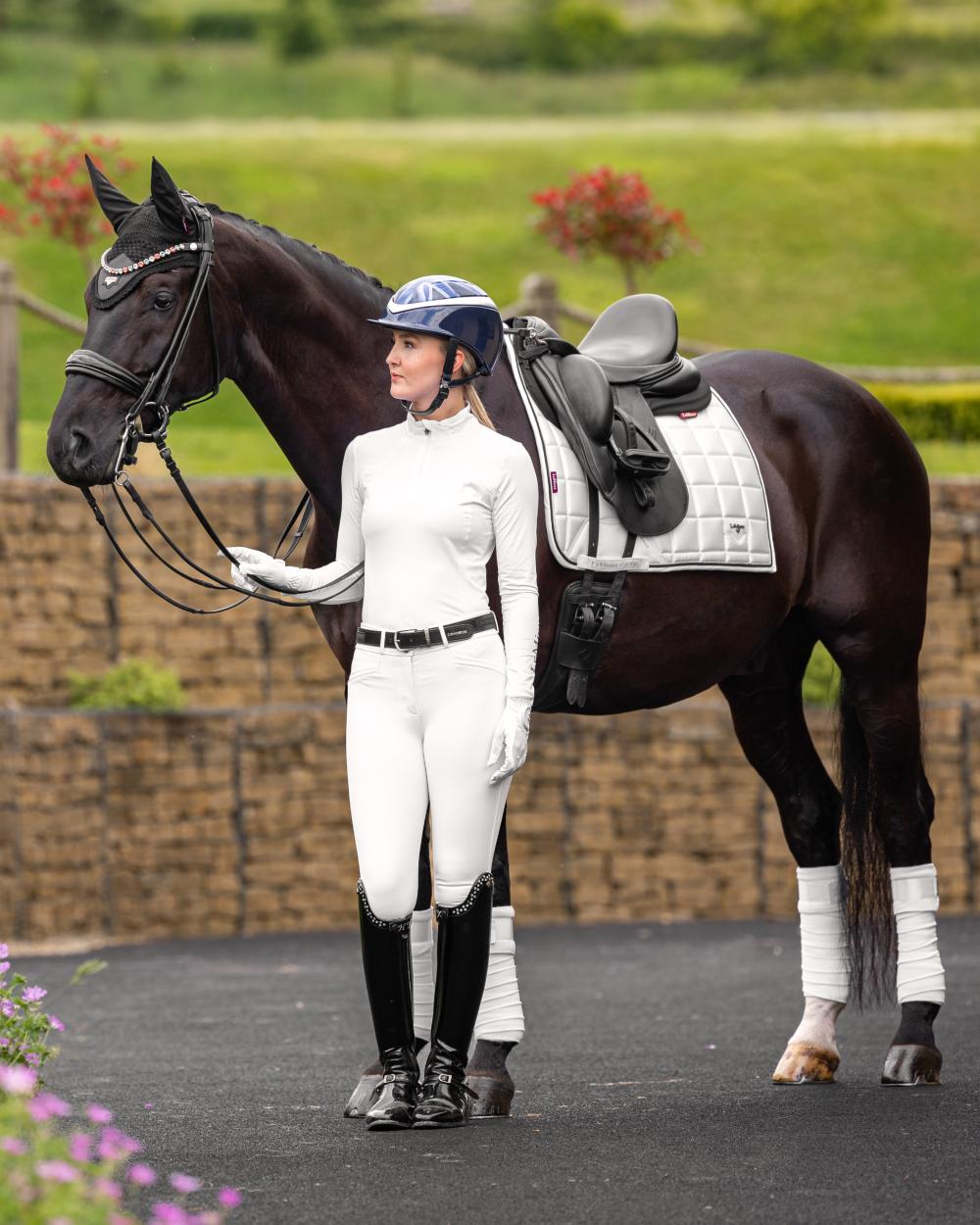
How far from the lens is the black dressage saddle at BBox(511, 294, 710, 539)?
16.7 ft

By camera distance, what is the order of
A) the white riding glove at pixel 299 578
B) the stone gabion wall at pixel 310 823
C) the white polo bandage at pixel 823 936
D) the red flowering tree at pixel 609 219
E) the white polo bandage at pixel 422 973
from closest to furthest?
the white riding glove at pixel 299 578 < the white polo bandage at pixel 422 973 < the white polo bandage at pixel 823 936 < the stone gabion wall at pixel 310 823 < the red flowering tree at pixel 609 219

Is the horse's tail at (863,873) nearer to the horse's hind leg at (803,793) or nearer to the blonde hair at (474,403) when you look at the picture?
the horse's hind leg at (803,793)

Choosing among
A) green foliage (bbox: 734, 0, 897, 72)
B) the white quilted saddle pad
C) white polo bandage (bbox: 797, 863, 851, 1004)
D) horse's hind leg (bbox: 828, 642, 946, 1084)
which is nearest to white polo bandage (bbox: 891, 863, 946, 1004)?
horse's hind leg (bbox: 828, 642, 946, 1084)

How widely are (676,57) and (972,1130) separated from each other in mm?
36841

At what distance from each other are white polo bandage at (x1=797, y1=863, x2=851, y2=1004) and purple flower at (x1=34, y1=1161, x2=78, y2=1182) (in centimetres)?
328

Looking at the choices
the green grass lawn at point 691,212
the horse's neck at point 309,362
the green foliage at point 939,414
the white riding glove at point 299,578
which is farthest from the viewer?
the green grass lawn at point 691,212

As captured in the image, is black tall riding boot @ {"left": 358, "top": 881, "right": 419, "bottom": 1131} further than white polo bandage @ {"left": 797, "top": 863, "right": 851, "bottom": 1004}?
No

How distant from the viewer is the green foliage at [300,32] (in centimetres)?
3834

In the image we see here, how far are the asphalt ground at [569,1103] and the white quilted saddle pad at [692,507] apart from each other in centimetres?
144

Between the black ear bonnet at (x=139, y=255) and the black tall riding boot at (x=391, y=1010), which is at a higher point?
the black ear bonnet at (x=139, y=255)

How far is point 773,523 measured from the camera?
5.61 metres

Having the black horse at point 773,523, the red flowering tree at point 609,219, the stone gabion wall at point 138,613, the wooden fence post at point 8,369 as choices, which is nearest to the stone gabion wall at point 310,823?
the stone gabion wall at point 138,613

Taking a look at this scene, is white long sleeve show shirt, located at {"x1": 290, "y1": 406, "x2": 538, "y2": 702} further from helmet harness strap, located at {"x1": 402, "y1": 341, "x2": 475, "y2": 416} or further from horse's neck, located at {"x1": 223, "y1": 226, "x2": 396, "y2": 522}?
horse's neck, located at {"x1": 223, "y1": 226, "x2": 396, "y2": 522}

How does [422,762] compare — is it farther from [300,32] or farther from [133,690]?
[300,32]
